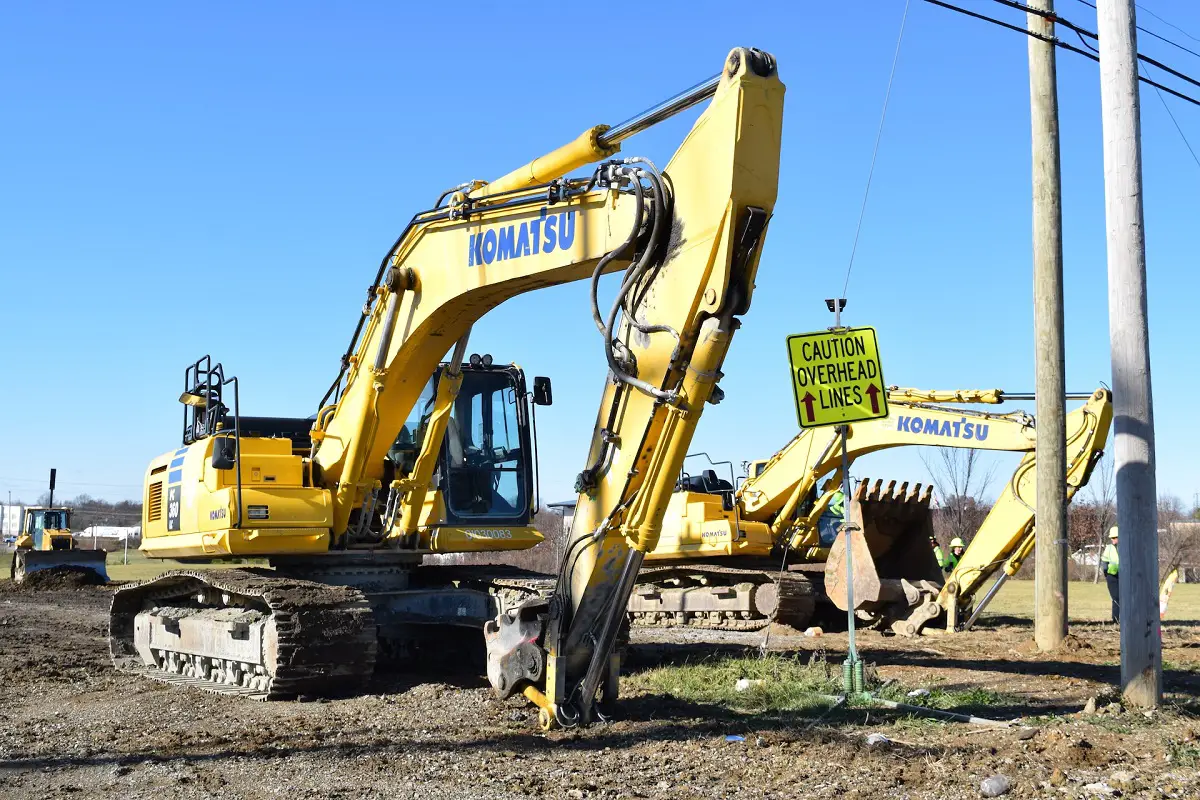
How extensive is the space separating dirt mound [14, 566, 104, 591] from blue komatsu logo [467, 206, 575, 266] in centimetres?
2450

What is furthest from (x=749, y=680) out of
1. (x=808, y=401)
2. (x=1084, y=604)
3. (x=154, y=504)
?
(x=1084, y=604)

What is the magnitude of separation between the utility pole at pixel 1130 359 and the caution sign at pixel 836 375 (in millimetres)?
1633

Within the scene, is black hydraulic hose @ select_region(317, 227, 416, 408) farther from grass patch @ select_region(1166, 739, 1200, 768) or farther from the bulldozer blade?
the bulldozer blade

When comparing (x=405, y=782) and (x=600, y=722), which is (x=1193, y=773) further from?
(x=405, y=782)

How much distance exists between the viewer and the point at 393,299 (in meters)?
9.64

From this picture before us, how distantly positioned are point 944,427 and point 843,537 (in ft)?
6.62

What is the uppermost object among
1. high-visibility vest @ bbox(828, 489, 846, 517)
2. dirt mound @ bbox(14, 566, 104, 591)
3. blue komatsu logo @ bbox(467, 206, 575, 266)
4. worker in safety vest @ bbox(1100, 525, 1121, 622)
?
blue komatsu logo @ bbox(467, 206, 575, 266)

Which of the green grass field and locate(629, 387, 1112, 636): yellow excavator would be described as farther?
the green grass field

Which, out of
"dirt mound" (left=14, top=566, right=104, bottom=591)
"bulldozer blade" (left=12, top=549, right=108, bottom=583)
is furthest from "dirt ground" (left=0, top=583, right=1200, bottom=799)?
"bulldozer blade" (left=12, top=549, right=108, bottom=583)

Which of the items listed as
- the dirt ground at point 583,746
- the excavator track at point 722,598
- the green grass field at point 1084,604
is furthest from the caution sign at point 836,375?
the green grass field at point 1084,604

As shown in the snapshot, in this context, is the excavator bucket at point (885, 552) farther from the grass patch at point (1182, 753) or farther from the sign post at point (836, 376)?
the grass patch at point (1182, 753)

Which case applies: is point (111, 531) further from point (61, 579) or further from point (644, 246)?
point (644, 246)

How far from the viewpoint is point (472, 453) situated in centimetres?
1126

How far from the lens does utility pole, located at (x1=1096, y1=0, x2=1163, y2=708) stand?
8.02 metres
